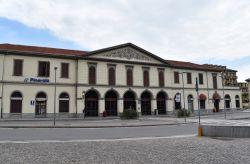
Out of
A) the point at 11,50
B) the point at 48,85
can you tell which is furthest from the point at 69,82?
the point at 11,50

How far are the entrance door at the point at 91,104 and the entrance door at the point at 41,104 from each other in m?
6.68

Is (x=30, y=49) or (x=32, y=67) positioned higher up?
(x=30, y=49)

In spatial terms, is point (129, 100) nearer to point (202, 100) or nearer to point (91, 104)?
point (91, 104)

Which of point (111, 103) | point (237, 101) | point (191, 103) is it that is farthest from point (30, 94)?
point (237, 101)

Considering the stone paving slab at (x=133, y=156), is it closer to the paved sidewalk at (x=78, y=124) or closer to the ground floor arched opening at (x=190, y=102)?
the paved sidewalk at (x=78, y=124)

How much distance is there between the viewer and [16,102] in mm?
33719

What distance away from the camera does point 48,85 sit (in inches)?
1414

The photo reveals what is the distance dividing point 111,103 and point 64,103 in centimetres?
824

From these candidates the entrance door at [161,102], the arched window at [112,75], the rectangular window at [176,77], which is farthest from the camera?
the rectangular window at [176,77]

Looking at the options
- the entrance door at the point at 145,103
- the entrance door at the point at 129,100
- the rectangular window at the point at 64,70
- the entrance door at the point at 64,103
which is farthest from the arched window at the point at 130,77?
the entrance door at the point at 64,103

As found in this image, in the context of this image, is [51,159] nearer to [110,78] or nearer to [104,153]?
[104,153]

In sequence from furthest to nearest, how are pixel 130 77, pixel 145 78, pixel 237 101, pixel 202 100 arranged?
pixel 237 101 → pixel 202 100 → pixel 145 78 → pixel 130 77

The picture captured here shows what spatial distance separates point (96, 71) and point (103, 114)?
7387mm

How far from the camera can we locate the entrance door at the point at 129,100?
41594mm
